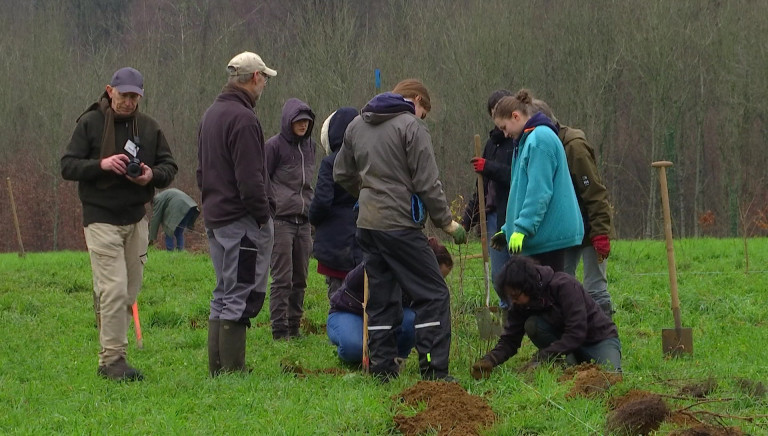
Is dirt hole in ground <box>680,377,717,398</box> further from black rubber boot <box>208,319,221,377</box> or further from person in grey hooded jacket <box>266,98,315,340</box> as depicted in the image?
person in grey hooded jacket <box>266,98,315,340</box>

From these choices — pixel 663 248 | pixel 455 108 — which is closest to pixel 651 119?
pixel 455 108

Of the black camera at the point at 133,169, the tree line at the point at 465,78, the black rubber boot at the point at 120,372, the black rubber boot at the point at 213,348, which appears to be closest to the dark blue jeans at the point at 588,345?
the black rubber boot at the point at 213,348

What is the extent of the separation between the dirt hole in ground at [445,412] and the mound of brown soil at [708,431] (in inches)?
41.0

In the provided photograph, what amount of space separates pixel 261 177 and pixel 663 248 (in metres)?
10.8

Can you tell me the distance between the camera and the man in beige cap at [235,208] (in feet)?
21.4

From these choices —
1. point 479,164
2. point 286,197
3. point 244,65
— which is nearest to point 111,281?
point 244,65

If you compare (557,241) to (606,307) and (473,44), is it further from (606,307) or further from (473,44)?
(473,44)

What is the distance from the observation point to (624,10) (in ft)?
114

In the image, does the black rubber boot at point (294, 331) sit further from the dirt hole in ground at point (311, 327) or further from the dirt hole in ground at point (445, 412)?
the dirt hole in ground at point (445, 412)

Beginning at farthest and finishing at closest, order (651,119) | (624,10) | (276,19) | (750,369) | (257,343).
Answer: (276,19), (651,119), (624,10), (257,343), (750,369)

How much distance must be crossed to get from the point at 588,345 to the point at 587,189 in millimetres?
1370

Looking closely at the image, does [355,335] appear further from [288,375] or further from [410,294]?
[410,294]

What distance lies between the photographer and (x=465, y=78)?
1363 inches

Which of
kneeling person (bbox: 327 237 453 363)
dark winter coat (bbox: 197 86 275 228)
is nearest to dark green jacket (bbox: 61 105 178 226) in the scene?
dark winter coat (bbox: 197 86 275 228)
